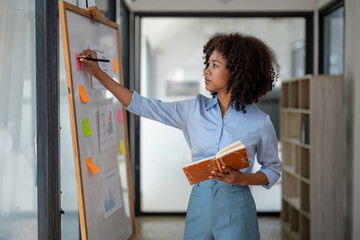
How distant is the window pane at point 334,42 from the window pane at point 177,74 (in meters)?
0.34

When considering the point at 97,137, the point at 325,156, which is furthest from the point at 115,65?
the point at 325,156

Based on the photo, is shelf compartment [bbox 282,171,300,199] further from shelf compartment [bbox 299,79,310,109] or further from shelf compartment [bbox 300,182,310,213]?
shelf compartment [bbox 299,79,310,109]

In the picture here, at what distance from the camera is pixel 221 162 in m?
1.65

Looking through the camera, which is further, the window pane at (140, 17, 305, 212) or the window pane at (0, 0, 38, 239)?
the window pane at (140, 17, 305, 212)

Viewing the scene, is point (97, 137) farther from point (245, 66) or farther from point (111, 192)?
point (245, 66)

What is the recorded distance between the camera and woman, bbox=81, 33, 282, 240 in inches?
72.1

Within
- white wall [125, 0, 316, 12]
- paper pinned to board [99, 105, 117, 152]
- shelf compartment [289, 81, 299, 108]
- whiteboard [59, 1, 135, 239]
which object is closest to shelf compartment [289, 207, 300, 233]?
shelf compartment [289, 81, 299, 108]

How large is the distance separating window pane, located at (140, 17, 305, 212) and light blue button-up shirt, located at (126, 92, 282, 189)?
2.99m

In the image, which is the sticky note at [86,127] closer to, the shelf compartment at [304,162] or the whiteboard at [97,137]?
the whiteboard at [97,137]

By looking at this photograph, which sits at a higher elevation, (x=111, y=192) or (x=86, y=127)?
(x=86, y=127)

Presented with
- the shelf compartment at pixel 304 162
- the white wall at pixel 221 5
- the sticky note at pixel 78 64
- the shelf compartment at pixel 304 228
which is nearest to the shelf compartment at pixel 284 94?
the shelf compartment at pixel 304 162

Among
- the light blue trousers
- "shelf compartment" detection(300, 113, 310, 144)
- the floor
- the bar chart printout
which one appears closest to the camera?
the light blue trousers

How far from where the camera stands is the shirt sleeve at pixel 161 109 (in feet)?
6.14

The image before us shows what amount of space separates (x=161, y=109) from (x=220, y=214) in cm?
50
